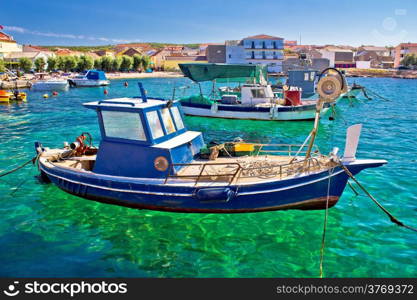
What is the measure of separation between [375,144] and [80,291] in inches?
711

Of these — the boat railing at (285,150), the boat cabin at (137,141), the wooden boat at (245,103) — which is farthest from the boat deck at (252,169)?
the wooden boat at (245,103)

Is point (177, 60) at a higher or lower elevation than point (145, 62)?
higher

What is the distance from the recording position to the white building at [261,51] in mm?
99312

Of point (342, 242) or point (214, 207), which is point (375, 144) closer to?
point (342, 242)

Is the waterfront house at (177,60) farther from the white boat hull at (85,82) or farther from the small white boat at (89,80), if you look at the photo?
the white boat hull at (85,82)

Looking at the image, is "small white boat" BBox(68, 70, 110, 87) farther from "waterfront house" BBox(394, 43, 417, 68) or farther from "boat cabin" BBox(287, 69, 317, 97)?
"waterfront house" BBox(394, 43, 417, 68)

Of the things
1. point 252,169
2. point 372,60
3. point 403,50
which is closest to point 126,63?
point 372,60

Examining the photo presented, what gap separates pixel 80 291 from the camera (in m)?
6.42

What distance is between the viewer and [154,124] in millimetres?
10250

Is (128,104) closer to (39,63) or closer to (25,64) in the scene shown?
(25,64)

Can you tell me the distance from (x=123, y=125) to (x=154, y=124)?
929mm

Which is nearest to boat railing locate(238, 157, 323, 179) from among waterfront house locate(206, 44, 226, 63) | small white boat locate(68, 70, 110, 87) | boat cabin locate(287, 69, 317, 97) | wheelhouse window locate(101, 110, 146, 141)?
wheelhouse window locate(101, 110, 146, 141)

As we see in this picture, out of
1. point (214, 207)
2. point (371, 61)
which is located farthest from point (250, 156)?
point (371, 61)

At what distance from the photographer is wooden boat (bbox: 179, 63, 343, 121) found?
26.2m
